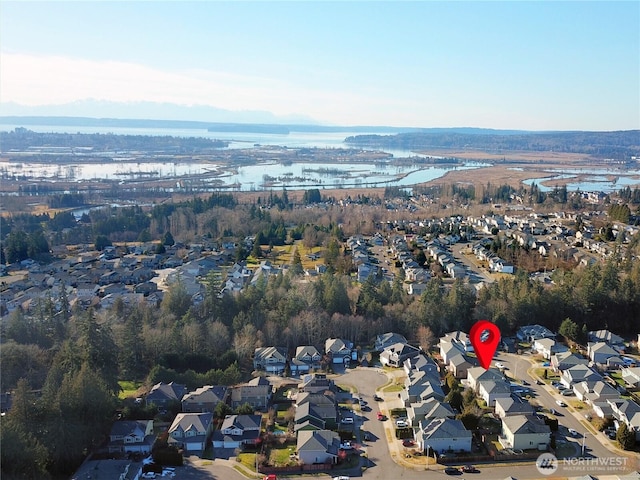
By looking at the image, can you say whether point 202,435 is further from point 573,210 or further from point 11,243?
point 573,210

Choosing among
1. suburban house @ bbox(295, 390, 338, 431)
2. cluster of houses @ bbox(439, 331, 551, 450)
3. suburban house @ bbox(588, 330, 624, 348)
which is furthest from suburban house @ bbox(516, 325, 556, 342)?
suburban house @ bbox(295, 390, 338, 431)

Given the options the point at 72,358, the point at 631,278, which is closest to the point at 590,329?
the point at 631,278

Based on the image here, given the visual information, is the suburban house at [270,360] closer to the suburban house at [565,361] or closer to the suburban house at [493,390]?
the suburban house at [493,390]

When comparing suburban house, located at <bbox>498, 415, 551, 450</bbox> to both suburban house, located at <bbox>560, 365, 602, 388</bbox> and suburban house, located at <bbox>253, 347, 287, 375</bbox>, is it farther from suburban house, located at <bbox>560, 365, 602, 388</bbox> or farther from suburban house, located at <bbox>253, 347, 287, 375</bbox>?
suburban house, located at <bbox>253, 347, 287, 375</bbox>

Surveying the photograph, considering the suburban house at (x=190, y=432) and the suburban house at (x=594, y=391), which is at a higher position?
the suburban house at (x=594, y=391)

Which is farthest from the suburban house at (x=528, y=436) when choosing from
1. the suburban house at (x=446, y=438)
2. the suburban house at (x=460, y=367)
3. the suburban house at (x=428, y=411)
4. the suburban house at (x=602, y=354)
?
the suburban house at (x=602, y=354)

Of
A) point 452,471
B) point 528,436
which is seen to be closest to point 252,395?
point 452,471
